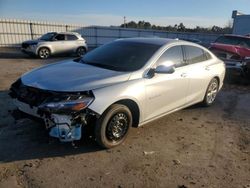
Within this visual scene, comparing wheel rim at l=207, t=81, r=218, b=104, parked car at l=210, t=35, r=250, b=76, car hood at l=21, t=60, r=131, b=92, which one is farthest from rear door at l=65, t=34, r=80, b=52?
car hood at l=21, t=60, r=131, b=92

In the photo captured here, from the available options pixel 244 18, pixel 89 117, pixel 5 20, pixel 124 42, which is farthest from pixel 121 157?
pixel 244 18

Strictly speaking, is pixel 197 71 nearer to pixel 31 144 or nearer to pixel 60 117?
pixel 60 117

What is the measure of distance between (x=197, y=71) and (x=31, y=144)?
3.65 meters

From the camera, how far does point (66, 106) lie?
394 cm

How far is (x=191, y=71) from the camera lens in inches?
233

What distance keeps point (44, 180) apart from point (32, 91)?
1391mm

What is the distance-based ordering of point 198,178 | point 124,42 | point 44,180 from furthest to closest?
point 124,42
point 198,178
point 44,180

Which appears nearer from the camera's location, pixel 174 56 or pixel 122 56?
pixel 122 56

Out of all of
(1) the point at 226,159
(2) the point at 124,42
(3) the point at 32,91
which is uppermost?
(2) the point at 124,42

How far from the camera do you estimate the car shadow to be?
13.9 feet

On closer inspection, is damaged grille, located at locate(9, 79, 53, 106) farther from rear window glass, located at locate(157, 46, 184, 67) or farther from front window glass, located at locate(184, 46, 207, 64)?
front window glass, located at locate(184, 46, 207, 64)

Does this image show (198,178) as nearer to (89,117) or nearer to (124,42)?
(89,117)

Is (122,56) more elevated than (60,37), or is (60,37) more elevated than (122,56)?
(122,56)

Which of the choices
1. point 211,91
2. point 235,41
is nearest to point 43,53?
point 235,41
